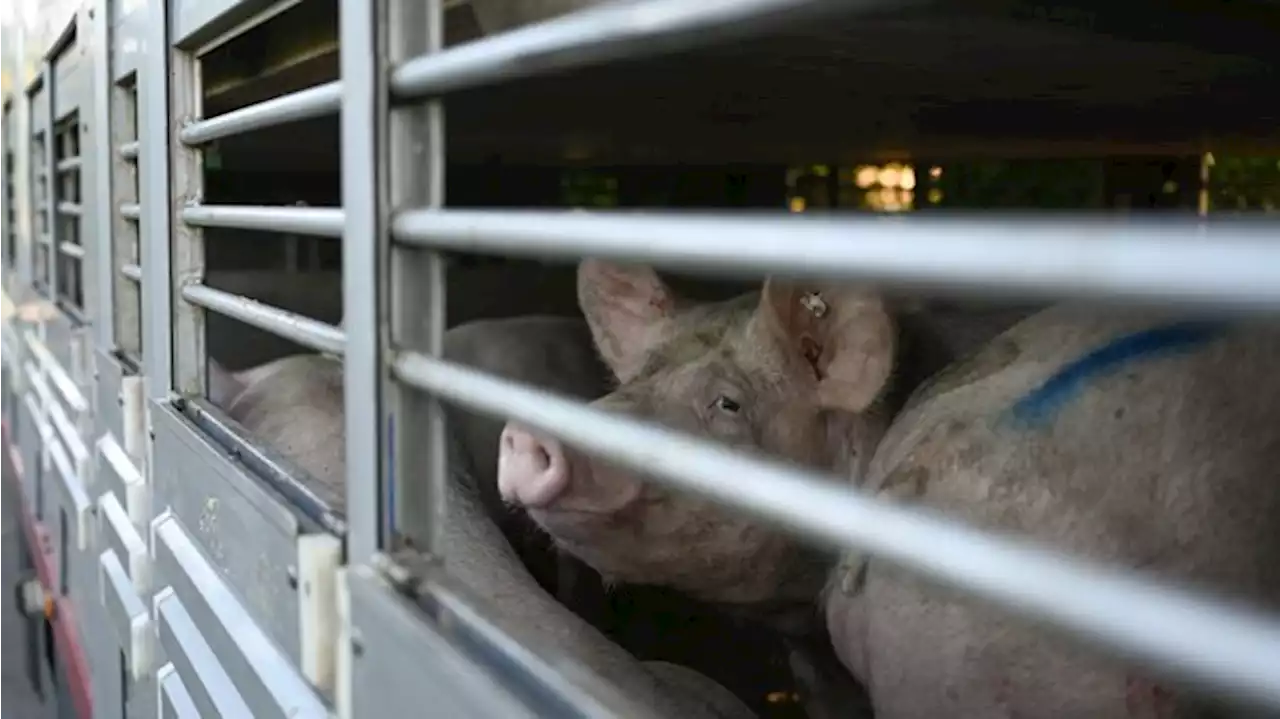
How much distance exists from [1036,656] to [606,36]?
0.56m

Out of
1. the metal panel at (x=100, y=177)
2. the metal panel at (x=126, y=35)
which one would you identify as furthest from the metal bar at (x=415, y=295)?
the metal panel at (x=100, y=177)

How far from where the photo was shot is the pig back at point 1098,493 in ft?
3.28

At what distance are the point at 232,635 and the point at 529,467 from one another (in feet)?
1.43

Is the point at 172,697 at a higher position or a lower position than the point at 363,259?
lower

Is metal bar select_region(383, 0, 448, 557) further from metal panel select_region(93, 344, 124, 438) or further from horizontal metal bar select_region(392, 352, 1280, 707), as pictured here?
metal panel select_region(93, 344, 124, 438)

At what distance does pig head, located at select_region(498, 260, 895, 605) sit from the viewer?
1447 millimetres

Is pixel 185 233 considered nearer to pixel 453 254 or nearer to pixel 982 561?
pixel 453 254

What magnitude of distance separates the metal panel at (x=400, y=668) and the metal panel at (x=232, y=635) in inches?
5.1

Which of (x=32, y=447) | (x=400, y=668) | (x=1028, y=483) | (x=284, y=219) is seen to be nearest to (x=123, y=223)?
(x=284, y=219)

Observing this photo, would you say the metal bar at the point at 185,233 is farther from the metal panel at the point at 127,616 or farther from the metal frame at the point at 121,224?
the metal frame at the point at 121,224

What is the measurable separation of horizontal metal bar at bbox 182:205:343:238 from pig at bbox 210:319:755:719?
0.24 meters

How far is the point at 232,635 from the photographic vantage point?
57.4 inches

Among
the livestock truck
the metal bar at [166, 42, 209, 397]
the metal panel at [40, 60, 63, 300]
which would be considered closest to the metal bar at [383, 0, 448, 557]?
the livestock truck

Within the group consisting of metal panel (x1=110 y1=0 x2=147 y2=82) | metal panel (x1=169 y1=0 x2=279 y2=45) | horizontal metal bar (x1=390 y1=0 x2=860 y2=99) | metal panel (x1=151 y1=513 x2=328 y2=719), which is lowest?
metal panel (x1=151 y1=513 x2=328 y2=719)
